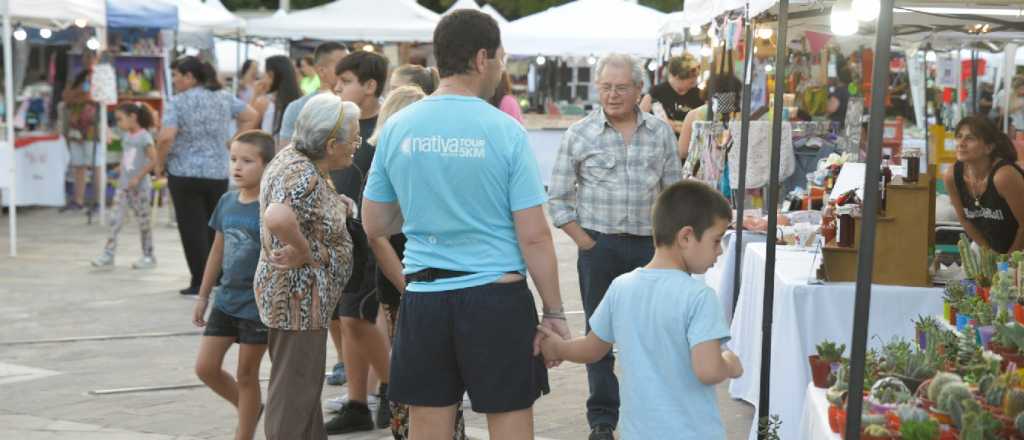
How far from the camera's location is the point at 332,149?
514cm

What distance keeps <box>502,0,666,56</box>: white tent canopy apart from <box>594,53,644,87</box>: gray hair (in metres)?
12.5

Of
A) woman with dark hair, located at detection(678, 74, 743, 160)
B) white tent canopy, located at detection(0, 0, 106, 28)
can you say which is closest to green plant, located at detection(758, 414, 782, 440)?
woman with dark hair, located at detection(678, 74, 743, 160)

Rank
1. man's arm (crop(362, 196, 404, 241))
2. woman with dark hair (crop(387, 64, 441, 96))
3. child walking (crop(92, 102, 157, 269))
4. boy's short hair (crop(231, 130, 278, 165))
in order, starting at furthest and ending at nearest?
child walking (crop(92, 102, 157, 269)), woman with dark hair (crop(387, 64, 441, 96)), boy's short hair (crop(231, 130, 278, 165)), man's arm (crop(362, 196, 404, 241))

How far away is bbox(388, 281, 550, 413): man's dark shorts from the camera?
406 cm

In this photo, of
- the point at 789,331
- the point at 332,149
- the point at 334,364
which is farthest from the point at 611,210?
the point at 334,364

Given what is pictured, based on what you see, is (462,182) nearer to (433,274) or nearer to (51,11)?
(433,274)

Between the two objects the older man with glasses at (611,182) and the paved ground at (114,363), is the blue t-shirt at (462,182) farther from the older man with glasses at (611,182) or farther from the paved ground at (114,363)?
the paved ground at (114,363)

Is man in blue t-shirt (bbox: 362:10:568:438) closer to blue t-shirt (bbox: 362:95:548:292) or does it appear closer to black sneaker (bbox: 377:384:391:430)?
blue t-shirt (bbox: 362:95:548:292)

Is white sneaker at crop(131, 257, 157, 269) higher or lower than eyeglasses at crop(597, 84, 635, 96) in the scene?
lower

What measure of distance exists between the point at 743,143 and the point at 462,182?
262 centimetres

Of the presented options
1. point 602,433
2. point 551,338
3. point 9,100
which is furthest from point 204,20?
point 551,338

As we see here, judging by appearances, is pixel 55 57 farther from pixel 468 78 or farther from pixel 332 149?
pixel 468 78

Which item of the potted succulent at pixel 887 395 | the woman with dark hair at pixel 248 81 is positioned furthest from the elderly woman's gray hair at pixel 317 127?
the woman with dark hair at pixel 248 81

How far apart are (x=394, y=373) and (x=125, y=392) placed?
11.7 ft
